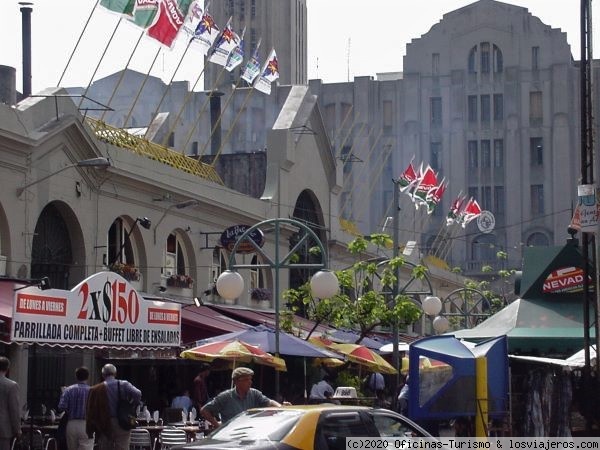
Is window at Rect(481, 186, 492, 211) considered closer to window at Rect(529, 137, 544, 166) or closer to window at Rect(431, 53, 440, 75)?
window at Rect(529, 137, 544, 166)

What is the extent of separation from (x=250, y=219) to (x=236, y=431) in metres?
26.1

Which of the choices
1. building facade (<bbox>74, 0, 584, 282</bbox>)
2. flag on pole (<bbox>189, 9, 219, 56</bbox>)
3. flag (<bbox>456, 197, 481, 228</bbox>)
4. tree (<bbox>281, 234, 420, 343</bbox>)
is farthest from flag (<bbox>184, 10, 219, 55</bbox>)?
building facade (<bbox>74, 0, 584, 282</bbox>)

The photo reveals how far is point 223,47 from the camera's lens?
38.2m

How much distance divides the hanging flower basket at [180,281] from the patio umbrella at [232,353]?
30.5 ft

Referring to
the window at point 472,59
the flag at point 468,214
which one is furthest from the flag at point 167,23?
the window at point 472,59

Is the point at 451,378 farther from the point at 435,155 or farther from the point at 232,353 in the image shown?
the point at 435,155

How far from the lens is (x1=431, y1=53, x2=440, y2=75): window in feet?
290

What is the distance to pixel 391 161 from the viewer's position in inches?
3482

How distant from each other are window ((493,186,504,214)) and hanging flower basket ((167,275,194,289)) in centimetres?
5500

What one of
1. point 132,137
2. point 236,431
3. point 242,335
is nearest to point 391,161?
point 132,137

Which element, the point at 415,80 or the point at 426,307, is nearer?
the point at 426,307

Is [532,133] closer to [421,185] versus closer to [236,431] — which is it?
[421,185]

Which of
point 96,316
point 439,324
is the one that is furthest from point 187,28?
point 96,316

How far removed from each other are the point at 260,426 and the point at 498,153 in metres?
76.2
